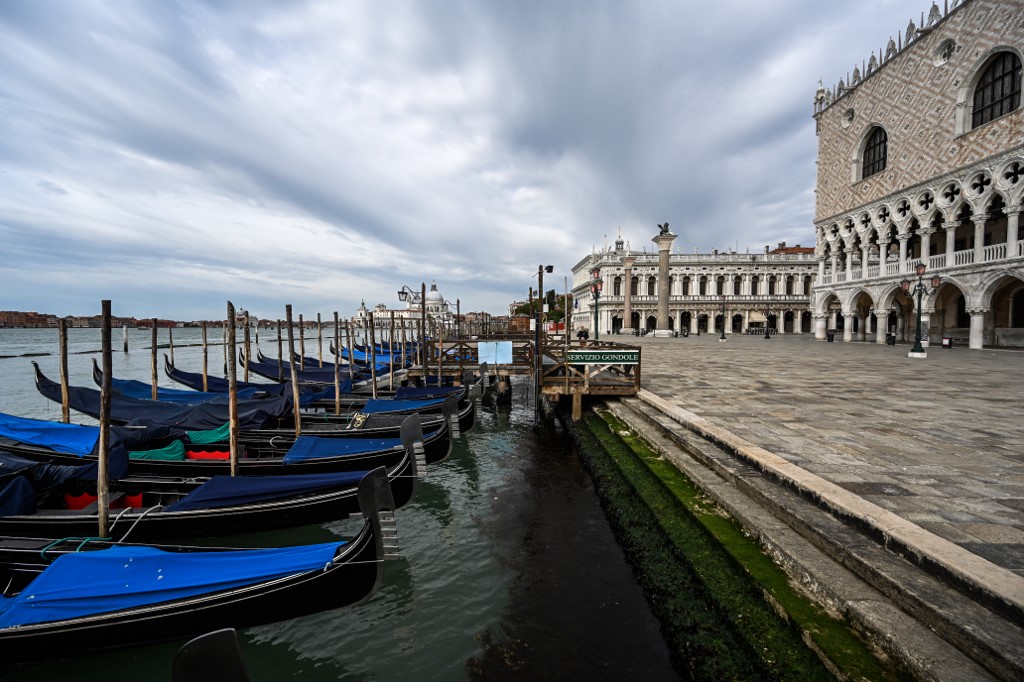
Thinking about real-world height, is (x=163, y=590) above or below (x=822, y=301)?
below

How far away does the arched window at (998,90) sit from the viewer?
18.2 meters

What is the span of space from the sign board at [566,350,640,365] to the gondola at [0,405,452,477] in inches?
224

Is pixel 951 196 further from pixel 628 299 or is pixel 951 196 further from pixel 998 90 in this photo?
pixel 628 299

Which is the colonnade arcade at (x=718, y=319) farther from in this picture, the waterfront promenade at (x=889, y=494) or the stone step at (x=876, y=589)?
the stone step at (x=876, y=589)

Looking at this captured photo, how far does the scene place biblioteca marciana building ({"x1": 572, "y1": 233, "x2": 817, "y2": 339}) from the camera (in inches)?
1944

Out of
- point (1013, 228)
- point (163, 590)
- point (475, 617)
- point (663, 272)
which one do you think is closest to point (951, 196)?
point (1013, 228)

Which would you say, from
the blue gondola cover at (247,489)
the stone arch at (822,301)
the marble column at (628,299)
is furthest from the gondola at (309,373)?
the marble column at (628,299)

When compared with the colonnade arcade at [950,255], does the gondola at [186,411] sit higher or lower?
lower

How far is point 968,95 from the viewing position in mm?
19719

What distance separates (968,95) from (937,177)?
10.8 feet

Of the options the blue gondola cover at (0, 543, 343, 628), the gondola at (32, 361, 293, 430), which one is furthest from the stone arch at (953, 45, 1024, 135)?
the blue gondola cover at (0, 543, 343, 628)

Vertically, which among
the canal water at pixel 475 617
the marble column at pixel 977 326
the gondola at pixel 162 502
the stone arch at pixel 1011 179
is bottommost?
the canal water at pixel 475 617

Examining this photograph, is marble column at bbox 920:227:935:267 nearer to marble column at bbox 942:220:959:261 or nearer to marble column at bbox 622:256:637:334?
marble column at bbox 942:220:959:261

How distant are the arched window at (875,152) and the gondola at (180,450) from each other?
1159 inches
